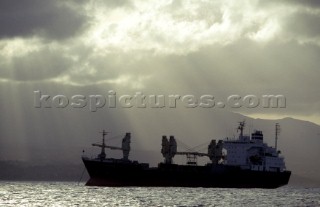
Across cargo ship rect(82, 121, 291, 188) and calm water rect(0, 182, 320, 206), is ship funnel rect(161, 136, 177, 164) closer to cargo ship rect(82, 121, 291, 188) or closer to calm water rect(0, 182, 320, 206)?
cargo ship rect(82, 121, 291, 188)

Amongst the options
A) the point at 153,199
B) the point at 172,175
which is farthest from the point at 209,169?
the point at 153,199

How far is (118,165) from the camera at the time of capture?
110 metres

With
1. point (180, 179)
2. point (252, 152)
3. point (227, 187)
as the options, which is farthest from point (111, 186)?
point (252, 152)

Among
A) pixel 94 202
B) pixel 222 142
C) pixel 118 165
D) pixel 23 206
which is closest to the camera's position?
pixel 23 206

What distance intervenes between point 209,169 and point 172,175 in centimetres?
820

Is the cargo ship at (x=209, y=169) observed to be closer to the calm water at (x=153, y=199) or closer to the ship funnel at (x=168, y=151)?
the ship funnel at (x=168, y=151)

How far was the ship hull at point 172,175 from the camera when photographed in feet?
364

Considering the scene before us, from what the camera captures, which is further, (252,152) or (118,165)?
(252,152)

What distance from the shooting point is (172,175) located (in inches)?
4550

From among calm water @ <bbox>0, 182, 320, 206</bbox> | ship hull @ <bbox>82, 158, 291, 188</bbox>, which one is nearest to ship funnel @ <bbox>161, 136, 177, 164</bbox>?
ship hull @ <bbox>82, 158, 291, 188</bbox>

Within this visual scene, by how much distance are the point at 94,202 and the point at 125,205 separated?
21.8 feet

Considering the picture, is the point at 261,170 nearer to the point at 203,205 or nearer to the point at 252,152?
the point at 252,152

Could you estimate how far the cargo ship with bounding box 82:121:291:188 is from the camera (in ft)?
366

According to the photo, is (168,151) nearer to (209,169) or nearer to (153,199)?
(209,169)
